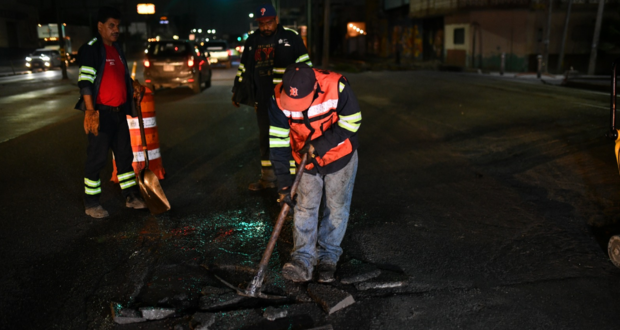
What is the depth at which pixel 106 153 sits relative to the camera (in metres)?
5.17

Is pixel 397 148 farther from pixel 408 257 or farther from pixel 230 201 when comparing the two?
pixel 408 257

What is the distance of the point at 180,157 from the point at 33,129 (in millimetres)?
4285

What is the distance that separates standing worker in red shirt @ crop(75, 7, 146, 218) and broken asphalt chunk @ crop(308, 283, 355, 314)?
2643 millimetres

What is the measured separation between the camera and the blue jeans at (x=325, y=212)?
3.81 m

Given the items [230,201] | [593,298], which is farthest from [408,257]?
[230,201]

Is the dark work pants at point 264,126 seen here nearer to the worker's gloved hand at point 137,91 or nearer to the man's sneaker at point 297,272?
the worker's gloved hand at point 137,91

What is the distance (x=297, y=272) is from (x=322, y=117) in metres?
1.13

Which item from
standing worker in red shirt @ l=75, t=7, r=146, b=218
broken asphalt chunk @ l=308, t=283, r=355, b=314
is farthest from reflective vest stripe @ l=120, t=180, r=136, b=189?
broken asphalt chunk @ l=308, t=283, r=355, b=314

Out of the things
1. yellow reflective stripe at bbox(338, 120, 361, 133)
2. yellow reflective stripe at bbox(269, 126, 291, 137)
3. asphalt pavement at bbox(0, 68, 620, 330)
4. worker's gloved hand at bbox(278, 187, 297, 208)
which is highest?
yellow reflective stripe at bbox(338, 120, 361, 133)

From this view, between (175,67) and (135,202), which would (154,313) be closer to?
(135,202)

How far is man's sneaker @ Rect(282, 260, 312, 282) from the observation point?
3.73 meters

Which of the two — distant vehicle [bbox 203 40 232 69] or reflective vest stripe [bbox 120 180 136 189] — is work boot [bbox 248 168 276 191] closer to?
reflective vest stripe [bbox 120 180 136 189]

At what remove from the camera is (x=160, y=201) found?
17.1 ft

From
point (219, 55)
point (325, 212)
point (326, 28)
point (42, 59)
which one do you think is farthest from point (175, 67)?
point (42, 59)
